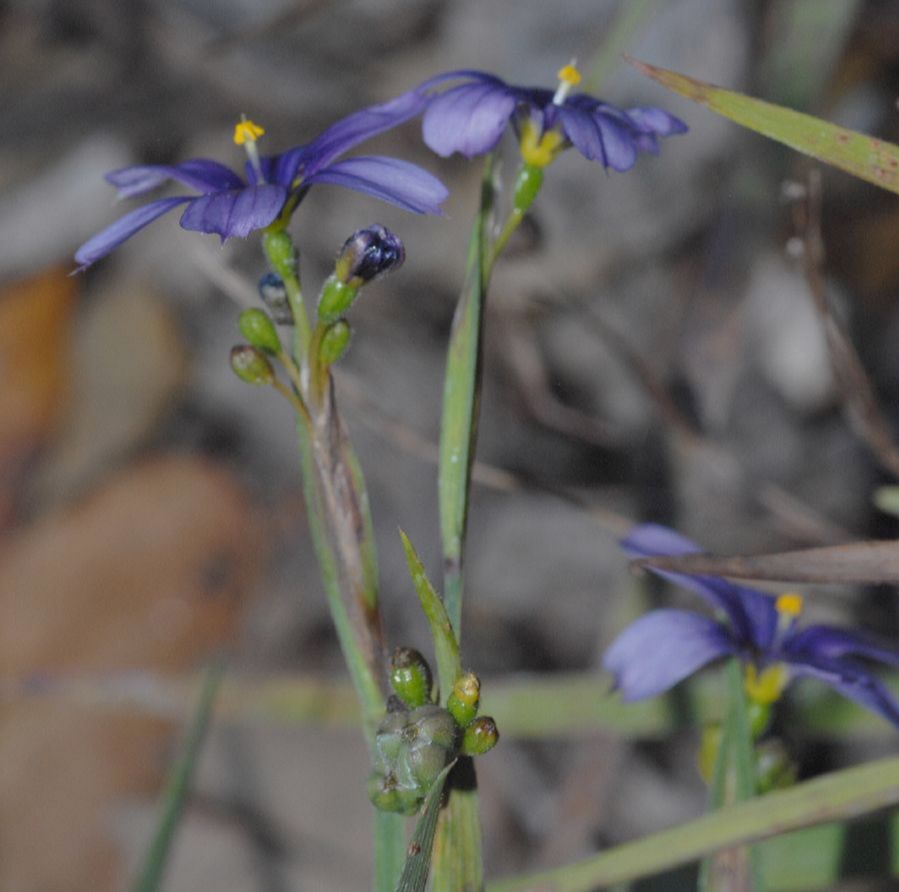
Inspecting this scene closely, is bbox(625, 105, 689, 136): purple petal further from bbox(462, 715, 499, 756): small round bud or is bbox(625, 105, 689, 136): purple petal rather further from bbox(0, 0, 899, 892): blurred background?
bbox(0, 0, 899, 892): blurred background

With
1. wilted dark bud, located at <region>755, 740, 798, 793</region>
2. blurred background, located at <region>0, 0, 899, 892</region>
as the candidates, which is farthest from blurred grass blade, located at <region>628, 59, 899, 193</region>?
blurred background, located at <region>0, 0, 899, 892</region>

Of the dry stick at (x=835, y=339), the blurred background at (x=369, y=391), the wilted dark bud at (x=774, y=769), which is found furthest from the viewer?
the blurred background at (x=369, y=391)

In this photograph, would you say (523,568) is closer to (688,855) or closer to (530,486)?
(530,486)

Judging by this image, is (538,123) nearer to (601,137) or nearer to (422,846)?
(601,137)

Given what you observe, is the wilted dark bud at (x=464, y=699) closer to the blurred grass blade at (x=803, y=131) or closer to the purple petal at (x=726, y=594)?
the purple petal at (x=726, y=594)

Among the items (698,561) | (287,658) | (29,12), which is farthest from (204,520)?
(698,561)

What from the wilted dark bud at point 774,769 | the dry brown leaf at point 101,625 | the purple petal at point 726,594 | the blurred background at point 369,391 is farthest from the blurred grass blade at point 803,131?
the dry brown leaf at point 101,625
